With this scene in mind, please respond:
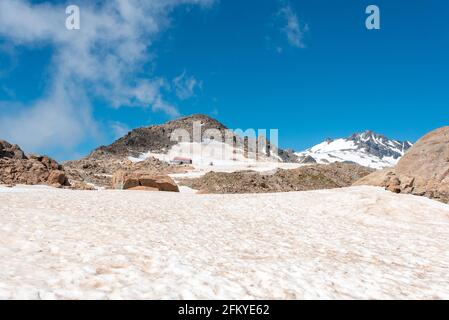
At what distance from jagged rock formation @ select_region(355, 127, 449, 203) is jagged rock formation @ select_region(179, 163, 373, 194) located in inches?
680

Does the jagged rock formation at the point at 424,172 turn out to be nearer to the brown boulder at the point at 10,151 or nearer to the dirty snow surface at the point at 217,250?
the dirty snow surface at the point at 217,250

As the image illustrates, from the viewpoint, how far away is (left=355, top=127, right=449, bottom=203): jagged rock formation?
28.9 metres

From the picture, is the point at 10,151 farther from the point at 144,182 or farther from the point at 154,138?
the point at 154,138

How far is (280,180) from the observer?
56906 mm

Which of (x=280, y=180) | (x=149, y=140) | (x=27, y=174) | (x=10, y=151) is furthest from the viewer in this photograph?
(x=149, y=140)

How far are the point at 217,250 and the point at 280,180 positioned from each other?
45.3m

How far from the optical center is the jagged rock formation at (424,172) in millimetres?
28938

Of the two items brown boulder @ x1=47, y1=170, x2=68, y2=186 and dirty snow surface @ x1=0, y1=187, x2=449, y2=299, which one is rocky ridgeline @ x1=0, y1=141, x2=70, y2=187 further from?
dirty snow surface @ x1=0, y1=187, x2=449, y2=299

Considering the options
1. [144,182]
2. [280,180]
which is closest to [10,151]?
[144,182]

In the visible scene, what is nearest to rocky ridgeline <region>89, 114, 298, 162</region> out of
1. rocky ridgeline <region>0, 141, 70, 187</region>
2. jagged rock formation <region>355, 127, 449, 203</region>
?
rocky ridgeline <region>0, 141, 70, 187</region>

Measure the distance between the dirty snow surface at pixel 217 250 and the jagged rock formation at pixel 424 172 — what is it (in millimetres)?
5432

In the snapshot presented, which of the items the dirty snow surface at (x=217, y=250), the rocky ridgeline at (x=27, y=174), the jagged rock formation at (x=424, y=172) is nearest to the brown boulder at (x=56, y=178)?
the rocky ridgeline at (x=27, y=174)
